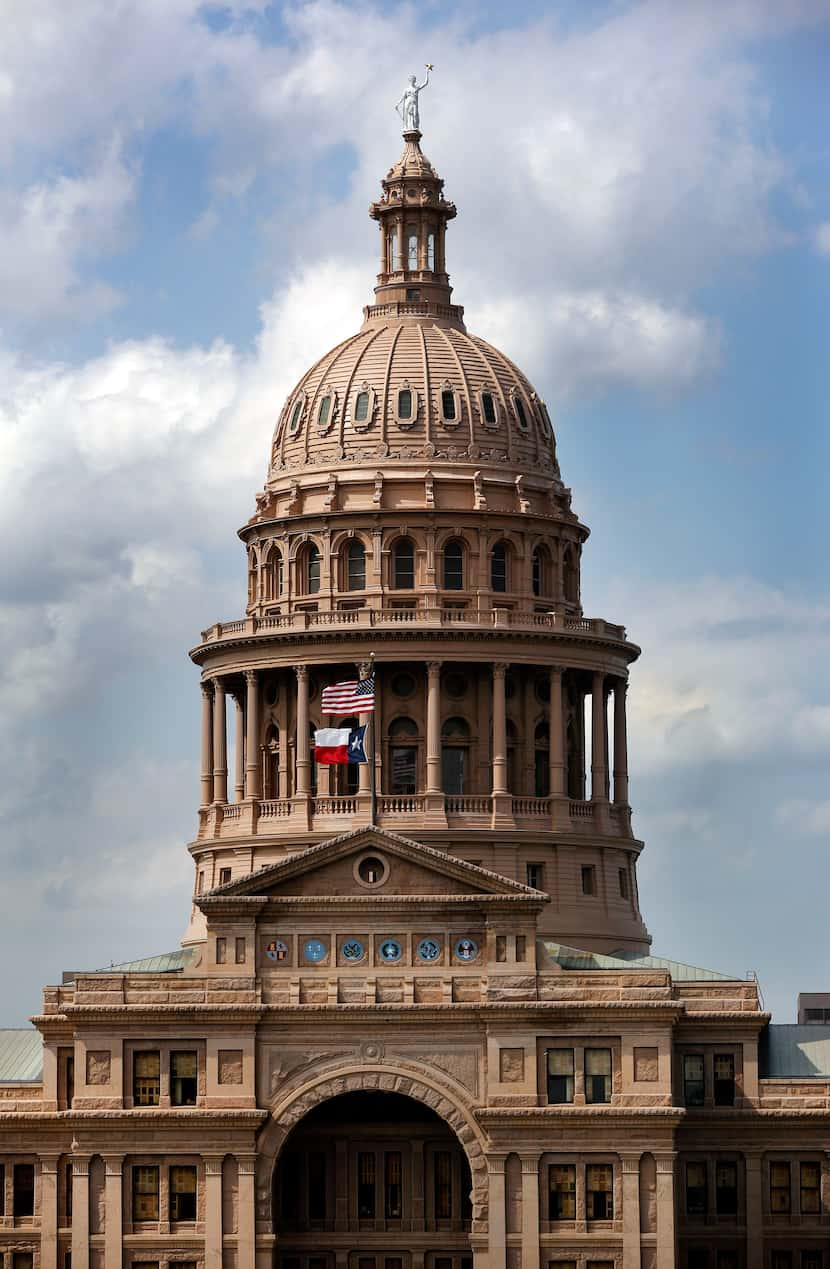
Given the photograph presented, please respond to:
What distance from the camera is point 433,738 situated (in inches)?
5684

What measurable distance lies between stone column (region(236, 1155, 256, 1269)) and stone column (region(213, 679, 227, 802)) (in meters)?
29.2

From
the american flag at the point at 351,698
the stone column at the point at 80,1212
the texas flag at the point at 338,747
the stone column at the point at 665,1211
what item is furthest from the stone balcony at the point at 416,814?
the stone column at the point at 665,1211

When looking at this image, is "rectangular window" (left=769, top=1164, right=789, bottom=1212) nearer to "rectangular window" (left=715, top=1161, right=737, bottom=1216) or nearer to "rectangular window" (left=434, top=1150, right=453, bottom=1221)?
"rectangular window" (left=715, top=1161, right=737, bottom=1216)

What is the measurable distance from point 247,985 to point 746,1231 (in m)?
21.3

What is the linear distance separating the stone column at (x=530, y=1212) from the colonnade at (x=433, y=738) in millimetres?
24361

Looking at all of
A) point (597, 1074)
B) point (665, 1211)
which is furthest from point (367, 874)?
point (665, 1211)

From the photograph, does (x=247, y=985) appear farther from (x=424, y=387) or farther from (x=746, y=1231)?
(x=424, y=387)

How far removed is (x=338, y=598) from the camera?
148625 millimetres

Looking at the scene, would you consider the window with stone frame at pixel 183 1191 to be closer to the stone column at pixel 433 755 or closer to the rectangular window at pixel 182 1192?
the rectangular window at pixel 182 1192

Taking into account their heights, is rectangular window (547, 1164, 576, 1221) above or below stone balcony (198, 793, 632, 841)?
below

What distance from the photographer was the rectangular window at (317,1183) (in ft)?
423

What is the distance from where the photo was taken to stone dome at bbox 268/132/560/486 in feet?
494

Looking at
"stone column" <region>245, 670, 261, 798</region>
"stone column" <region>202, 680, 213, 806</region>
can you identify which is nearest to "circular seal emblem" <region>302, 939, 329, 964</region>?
"stone column" <region>245, 670, 261, 798</region>

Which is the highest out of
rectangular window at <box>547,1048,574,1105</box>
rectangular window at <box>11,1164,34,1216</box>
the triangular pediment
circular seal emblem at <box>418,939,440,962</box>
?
the triangular pediment
